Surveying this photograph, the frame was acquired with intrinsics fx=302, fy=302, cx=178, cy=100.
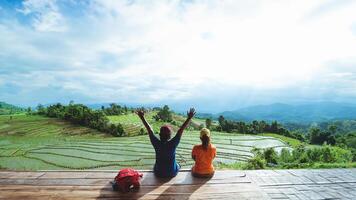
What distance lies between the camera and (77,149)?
25.5 m

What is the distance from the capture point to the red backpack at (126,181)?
16.0 feet

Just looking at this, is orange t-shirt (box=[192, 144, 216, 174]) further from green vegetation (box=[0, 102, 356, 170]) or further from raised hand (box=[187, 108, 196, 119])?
green vegetation (box=[0, 102, 356, 170])

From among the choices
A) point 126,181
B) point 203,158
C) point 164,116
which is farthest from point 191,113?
point 164,116

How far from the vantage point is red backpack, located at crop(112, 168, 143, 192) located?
192 inches

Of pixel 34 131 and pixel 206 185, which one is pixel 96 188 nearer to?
pixel 206 185

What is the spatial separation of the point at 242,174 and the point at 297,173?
1.62 m

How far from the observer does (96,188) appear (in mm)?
4984

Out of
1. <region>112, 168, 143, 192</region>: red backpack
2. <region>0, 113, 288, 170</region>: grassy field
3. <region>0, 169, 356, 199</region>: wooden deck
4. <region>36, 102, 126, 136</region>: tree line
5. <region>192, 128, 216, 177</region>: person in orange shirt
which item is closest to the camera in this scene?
<region>0, 169, 356, 199</region>: wooden deck

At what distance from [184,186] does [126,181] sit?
3.23 feet

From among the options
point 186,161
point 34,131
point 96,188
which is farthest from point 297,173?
point 34,131

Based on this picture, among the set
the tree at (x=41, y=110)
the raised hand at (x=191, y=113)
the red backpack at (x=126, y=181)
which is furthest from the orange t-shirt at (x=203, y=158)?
the tree at (x=41, y=110)

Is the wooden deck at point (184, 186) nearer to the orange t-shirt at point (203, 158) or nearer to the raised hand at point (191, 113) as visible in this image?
the orange t-shirt at point (203, 158)

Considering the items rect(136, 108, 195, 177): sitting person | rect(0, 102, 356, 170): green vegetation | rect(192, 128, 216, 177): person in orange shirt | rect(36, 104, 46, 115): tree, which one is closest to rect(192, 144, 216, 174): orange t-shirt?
rect(192, 128, 216, 177): person in orange shirt

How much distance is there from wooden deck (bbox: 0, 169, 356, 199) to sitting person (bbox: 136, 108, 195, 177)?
0.59 feet
